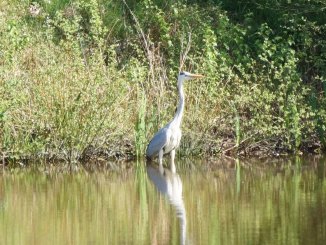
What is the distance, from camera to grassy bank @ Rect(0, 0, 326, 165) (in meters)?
17.5

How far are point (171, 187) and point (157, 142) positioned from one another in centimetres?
267

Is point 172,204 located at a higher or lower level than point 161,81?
lower

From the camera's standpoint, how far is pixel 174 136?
1744 cm

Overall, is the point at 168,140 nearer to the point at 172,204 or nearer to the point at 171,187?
the point at 171,187

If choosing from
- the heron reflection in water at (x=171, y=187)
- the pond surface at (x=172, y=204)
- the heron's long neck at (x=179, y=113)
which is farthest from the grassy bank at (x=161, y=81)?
the heron reflection in water at (x=171, y=187)

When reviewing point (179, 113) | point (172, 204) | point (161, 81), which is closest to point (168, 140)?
point (179, 113)

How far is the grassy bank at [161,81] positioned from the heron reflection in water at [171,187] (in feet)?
4.04

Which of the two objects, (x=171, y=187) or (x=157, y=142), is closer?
(x=171, y=187)

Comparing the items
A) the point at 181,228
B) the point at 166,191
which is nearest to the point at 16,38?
the point at 166,191

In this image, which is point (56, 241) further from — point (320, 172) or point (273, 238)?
point (320, 172)

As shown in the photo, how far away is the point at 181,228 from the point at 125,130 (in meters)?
6.60

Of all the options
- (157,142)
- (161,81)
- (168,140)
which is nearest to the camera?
(168,140)

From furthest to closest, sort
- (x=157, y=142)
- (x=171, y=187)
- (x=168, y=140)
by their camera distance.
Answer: (x=157, y=142)
(x=168, y=140)
(x=171, y=187)

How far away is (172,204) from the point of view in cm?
1334
